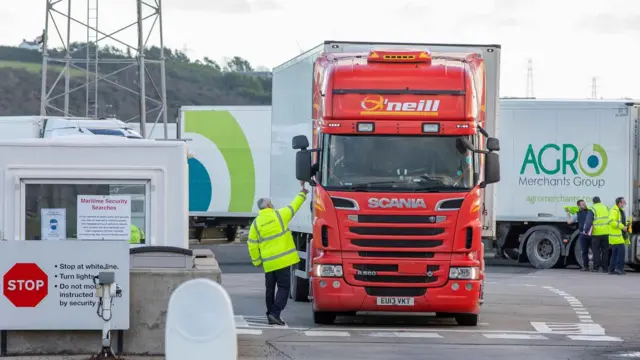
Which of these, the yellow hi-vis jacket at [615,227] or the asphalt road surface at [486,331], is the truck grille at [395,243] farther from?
the yellow hi-vis jacket at [615,227]

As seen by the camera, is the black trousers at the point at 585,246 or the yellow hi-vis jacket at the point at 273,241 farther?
the black trousers at the point at 585,246

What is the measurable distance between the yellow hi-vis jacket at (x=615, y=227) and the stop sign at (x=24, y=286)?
1937cm

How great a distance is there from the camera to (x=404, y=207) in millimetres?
17953

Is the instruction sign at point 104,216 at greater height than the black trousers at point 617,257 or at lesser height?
greater

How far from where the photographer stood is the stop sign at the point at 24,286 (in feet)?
46.8

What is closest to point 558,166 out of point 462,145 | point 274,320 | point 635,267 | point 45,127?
point 635,267

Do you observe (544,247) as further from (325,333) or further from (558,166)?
(325,333)

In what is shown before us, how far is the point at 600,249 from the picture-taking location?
32875 mm

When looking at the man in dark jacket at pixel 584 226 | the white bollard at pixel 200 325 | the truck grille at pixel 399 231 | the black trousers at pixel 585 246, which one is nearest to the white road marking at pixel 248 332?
the truck grille at pixel 399 231

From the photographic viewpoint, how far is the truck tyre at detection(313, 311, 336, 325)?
18781 millimetres

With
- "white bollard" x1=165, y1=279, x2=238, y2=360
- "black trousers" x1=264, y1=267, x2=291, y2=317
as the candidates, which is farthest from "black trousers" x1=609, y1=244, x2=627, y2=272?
"white bollard" x1=165, y1=279, x2=238, y2=360

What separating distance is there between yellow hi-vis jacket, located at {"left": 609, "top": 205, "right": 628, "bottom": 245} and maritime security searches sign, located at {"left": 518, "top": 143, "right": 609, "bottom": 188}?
5.12 feet

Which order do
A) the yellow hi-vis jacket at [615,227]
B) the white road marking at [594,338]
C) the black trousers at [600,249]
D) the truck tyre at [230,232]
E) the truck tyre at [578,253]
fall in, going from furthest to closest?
the truck tyre at [230,232], the truck tyre at [578,253], the black trousers at [600,249], the yellow hi-vis jacket at [615,227], the white road marking at [594,338]

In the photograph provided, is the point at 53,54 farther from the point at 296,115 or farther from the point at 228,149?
the point at 296,115
